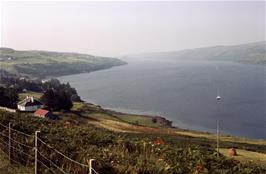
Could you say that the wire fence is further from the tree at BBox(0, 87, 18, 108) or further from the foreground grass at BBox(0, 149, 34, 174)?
the tree at BBox(0, 87, 18, 108)

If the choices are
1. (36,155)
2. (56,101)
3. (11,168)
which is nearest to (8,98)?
(56,101)

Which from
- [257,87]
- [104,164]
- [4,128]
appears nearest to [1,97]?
[4,128]

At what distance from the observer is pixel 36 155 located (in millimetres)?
9828

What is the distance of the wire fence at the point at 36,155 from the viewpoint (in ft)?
32.4

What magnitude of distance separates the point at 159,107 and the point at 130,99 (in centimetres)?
1713

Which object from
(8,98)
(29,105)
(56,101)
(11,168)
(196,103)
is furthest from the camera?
(196,103)

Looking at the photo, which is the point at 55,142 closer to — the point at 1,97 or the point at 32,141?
the point at 32,141

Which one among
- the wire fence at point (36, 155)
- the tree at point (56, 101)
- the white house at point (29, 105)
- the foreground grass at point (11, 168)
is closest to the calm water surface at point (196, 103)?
the tree at point (56, 101)

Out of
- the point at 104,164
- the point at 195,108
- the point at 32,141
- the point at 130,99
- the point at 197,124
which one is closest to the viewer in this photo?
the point at 104,164

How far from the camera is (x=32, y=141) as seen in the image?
11.9 m

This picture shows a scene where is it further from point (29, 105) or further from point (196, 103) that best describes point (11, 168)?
point (196, 103)

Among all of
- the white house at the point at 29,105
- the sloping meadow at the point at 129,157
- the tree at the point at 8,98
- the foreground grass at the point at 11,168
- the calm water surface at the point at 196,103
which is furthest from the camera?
the calm water surface at the point at 196,103

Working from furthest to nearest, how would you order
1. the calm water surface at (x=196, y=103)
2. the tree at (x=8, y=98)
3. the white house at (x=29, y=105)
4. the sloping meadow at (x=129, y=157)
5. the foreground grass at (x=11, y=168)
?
1. the calm water surface at (x=196, y=103)
2. the white house at (x=29, y=105)
3. the tree at (x=8, y=98)
4. the foreground grass at (x=11, y=168)
5. the sloping meadow at (x=129, y=157)

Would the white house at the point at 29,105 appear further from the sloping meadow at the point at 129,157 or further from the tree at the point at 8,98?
the sloping meadow at the point at 129,157
